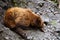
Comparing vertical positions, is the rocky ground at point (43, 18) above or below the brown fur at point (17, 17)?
A: below

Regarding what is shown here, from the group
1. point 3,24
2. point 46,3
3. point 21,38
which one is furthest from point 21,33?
point 46,3

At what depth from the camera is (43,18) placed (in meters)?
7.36

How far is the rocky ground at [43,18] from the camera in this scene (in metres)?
5.78

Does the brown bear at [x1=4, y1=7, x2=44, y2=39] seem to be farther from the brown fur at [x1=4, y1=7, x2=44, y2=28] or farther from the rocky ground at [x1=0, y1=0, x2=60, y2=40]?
the rocky ground at [x1=0, y1=0, x2=60, y2=40]

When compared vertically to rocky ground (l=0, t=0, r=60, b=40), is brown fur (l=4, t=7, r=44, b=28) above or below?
above

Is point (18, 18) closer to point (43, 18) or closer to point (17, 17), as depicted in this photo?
point (17, 17)

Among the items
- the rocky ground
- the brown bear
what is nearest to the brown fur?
the brown bear

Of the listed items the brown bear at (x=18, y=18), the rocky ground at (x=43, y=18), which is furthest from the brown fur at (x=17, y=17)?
the rocky ground at (x=43, y=18)

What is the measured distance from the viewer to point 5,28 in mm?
5863

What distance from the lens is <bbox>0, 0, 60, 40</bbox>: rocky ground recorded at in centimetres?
578

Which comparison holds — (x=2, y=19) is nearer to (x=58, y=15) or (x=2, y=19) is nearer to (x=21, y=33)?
(x=21, y=33)

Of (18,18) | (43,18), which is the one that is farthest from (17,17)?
(43,18)

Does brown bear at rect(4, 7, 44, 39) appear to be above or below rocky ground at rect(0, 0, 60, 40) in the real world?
above

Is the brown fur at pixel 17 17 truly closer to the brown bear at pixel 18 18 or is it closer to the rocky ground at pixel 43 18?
the brown bear at pixel 18 18
